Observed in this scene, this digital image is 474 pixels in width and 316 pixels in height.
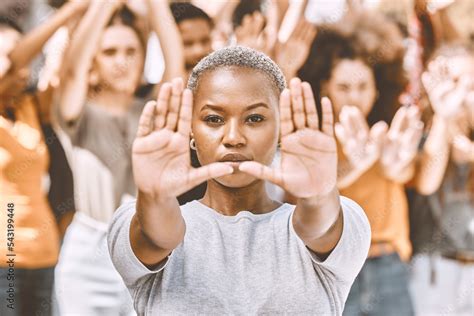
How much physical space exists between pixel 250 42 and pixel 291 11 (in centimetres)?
11

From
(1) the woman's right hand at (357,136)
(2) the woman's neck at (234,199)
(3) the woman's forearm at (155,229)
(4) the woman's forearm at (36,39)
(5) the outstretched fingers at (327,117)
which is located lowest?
(3) the woman's forearm at (155,229)

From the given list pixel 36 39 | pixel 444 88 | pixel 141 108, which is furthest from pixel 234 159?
pixel 444 88

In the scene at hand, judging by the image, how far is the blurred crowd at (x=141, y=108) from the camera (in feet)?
3.69

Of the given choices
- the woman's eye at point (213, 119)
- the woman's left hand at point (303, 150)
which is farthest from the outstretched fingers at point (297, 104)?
the woman's eye at point (213, 119)

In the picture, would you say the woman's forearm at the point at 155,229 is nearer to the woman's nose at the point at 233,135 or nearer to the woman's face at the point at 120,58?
the woman's nose at the point at 233,135

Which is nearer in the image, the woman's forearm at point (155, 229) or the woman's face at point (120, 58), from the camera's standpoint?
the woman's forearm at point (155, 229)

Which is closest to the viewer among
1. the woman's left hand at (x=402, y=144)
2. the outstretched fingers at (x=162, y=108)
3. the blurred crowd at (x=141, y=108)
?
the outstretched fingers at (x=162, y=108)

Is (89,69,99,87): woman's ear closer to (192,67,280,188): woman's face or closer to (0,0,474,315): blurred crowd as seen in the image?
(0,0,474,315): blurred crowd

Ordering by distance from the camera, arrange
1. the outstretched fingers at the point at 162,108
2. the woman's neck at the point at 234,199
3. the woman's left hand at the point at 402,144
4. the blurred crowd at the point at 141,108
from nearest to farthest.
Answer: the outstretched fingers at the point at 162,108
the woman's neck at the point at 234,199
the blurred crowd at the point at 141,108
the woman's left hand at the point at 402,144

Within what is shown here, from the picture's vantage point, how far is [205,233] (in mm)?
729

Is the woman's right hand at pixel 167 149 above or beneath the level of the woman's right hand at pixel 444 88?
→ beneath

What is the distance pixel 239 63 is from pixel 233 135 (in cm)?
8

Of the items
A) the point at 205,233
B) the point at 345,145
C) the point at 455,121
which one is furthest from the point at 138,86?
the point at 455,121

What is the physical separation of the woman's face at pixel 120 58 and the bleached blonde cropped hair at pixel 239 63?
0.45m
